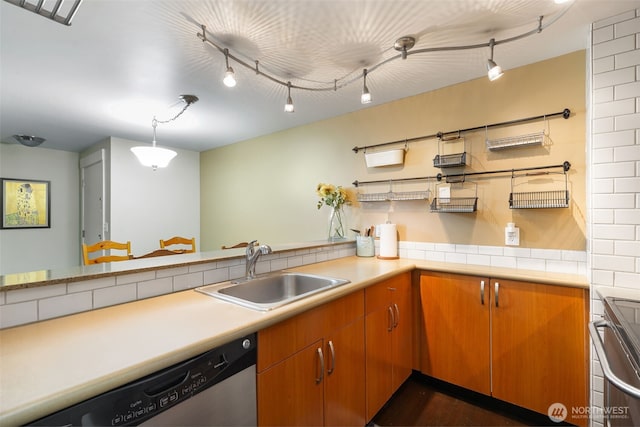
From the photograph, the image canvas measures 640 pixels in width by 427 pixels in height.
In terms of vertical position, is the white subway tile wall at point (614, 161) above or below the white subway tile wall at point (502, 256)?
above

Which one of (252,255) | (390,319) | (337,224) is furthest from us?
(337,224)

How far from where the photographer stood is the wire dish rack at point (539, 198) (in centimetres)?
182

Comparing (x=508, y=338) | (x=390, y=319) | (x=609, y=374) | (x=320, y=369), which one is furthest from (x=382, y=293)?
(x=609, y=374)

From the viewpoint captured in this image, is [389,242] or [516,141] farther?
[389,242]

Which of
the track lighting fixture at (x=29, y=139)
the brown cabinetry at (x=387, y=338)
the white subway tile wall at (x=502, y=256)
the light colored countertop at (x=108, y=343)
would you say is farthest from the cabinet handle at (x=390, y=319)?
the track lighting fixture at (x=29, y=139)

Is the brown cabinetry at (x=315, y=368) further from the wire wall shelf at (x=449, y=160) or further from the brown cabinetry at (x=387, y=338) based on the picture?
the wire wall shelf at (x=449, y=160)

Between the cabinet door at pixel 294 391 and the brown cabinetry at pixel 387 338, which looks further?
the brown cabinetry at pixel 387 338

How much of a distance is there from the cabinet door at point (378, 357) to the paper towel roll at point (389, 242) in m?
0.66

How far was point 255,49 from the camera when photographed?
178cm

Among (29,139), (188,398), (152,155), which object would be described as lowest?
(188,398)

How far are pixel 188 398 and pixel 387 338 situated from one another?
1289 millimetres

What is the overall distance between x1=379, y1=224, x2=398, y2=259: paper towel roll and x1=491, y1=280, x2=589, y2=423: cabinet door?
0.80 metres

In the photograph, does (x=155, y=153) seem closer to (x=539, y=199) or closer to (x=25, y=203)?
(x=25, y=203)

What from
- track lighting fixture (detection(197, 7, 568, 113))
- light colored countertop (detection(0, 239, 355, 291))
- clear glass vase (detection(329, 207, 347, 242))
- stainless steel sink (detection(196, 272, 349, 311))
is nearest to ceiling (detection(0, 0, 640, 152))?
track lighting fixture (detection(197, 7, 568, 113))
